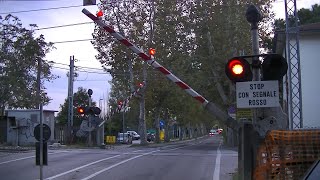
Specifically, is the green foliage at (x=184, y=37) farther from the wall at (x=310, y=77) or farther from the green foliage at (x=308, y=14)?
the green foliage at (x=308, y=14)

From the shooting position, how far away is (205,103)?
10383 millimetres

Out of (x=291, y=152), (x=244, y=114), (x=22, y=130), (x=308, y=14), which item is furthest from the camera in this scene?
(x=308, y=14)

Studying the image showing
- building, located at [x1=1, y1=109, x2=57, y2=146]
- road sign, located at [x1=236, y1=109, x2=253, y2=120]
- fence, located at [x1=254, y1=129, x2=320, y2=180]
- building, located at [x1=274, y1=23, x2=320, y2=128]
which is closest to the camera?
fence, located at [x1=254, y1=129, x2=320, y2=180]

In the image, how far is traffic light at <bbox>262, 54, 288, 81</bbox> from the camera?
26.8 feet

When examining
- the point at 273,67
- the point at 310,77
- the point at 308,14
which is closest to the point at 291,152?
the point at 273,67

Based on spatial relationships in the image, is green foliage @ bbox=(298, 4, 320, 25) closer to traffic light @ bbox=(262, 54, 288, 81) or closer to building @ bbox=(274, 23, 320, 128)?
building @ bbox=(274, 23, 320, 128)

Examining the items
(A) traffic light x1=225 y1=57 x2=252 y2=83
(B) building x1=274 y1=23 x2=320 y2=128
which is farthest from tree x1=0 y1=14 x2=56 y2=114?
(A) traffic light x1=225 y1=57 x2=252 y2=83

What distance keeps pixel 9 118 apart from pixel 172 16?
54.8 ft

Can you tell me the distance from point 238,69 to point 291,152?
2.15m

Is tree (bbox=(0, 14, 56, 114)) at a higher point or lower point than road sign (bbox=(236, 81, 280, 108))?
higher

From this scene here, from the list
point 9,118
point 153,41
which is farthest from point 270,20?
point 9,118

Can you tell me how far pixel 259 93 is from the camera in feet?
27.2

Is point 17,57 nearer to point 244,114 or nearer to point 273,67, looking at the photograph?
point 244,114

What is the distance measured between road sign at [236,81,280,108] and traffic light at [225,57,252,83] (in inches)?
4.2
